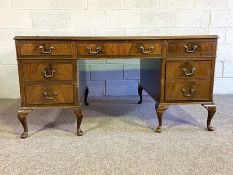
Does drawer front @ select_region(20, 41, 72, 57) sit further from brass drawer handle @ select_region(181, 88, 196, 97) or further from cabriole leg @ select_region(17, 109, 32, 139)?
brass drawer handle @ select_region(181, 88, 196, 97)

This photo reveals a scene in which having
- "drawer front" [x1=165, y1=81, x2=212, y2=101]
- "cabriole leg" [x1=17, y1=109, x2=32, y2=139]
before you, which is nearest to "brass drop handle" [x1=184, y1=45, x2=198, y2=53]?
"drawer front" [x1=165, y1=81, x2=212, y2=101]

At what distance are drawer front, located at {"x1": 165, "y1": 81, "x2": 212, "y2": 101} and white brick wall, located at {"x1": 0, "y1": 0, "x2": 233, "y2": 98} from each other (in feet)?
3.25

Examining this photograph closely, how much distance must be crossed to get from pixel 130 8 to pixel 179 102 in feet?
3.99

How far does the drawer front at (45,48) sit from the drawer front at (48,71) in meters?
0.07

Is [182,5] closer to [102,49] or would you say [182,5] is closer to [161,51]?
[161,51]

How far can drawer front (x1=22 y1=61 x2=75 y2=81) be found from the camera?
1933 millimetres

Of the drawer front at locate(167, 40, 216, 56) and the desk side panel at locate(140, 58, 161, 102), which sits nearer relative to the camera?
the drawer front at locate(167, 40, 216, 56)

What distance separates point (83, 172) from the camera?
5.20 feet

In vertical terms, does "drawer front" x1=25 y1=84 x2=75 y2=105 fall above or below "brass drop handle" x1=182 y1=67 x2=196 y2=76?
below

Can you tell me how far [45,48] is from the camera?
1900 mm

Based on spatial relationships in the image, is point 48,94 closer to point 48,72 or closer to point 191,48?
point 48,72

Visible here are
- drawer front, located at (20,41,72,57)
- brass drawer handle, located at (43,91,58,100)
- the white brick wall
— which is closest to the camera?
drawer front, located at (20,41,72,57)

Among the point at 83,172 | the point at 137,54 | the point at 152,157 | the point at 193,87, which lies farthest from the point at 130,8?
the point at 83,172

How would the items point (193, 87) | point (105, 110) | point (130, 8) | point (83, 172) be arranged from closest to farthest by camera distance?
point (83, 172)
point (193, 87)
point (105, 110)
point (130, 8)
